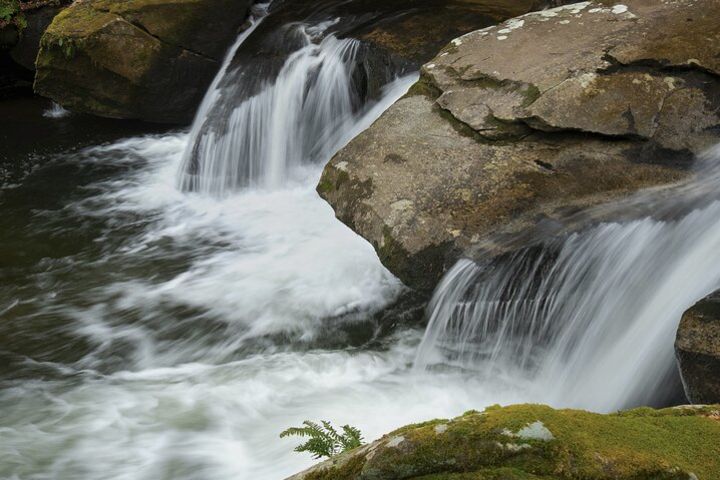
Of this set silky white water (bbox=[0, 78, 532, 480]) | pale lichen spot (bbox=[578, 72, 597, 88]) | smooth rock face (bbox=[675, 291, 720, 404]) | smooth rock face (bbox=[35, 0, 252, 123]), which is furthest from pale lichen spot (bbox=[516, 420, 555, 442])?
smooth rock face (bbox=[35, 0, 252, 123])

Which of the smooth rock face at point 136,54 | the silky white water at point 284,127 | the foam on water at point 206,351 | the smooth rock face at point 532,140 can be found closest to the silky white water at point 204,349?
the foam on water at point 206,351

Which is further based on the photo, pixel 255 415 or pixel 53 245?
pixel 53 245

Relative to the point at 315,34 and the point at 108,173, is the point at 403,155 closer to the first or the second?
the point at 315,34

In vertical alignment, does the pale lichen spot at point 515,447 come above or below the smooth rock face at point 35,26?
below

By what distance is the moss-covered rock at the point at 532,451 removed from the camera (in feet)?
6.32

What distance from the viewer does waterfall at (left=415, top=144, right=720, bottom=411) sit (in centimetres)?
437

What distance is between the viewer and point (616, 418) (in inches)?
88.4

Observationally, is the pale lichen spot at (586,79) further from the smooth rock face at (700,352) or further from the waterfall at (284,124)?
the waterfall at (284,124)

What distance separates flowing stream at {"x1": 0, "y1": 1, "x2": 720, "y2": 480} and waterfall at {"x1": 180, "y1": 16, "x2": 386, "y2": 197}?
1.46 feet

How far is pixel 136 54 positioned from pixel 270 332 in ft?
17.7

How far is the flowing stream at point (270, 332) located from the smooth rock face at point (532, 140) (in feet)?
1.09

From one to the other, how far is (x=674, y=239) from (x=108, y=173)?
7034 mm

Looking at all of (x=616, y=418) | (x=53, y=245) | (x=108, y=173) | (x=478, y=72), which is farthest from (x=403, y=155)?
(x=108, y=173)

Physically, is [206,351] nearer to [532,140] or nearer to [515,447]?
[532,140]
